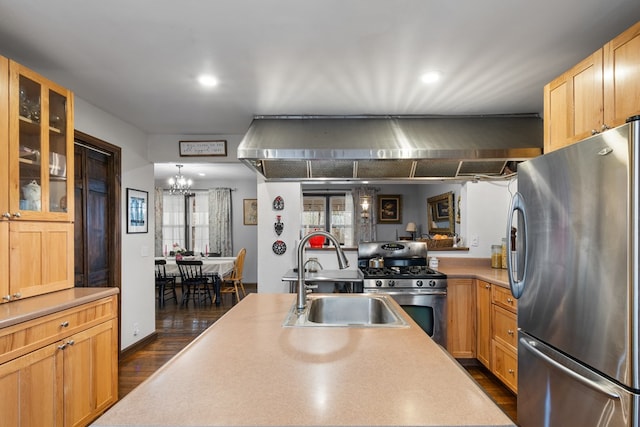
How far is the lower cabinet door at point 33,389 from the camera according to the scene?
159 cm

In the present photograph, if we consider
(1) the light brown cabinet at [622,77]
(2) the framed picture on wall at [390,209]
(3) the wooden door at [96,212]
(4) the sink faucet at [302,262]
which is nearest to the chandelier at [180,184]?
(3) the wooden door at [96,212]

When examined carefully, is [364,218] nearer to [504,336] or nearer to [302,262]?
[504,336]

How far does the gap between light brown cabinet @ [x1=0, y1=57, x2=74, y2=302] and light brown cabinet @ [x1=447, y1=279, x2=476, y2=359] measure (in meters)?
3.06

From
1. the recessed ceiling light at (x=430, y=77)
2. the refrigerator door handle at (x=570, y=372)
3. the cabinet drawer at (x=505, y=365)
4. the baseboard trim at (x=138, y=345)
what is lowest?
the baseboard trim at (x=138, y=345)

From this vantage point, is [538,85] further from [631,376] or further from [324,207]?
[324,207]

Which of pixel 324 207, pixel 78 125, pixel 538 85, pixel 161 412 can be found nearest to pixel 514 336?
pixel 538 85

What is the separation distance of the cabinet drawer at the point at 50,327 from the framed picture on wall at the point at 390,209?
6288 mm

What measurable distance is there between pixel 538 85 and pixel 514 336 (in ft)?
6.16

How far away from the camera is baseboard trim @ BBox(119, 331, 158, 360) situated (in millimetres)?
3458

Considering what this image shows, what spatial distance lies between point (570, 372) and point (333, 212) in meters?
6.52

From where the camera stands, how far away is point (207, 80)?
8.18 ft

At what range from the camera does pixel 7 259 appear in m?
1.88

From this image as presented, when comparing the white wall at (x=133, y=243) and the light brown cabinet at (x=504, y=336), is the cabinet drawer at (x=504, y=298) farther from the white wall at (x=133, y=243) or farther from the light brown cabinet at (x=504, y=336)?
the white wall at (x=133, y=243)

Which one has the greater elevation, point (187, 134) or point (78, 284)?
point (187, 134)
